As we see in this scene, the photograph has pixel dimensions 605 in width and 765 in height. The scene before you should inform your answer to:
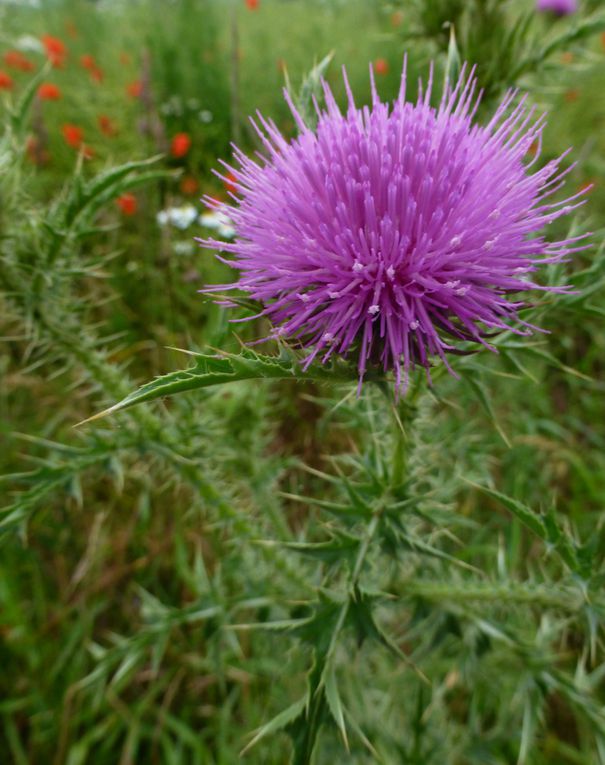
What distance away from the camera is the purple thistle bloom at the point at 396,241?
1.54 metres

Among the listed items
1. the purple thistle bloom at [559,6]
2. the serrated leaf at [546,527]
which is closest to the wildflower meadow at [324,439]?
the serrated leaf at [546,527]

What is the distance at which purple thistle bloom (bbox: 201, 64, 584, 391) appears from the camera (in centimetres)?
154

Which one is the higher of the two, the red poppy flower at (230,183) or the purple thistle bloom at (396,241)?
the red poppy flower at (230,183)

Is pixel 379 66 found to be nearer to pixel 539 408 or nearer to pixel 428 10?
pixel 428 10

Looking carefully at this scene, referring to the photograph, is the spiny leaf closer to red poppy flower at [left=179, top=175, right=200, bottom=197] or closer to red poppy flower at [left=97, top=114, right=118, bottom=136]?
red poppy flower at [left=179, top=175, right=200, bottom=197]

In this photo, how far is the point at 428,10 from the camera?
279 centimetres

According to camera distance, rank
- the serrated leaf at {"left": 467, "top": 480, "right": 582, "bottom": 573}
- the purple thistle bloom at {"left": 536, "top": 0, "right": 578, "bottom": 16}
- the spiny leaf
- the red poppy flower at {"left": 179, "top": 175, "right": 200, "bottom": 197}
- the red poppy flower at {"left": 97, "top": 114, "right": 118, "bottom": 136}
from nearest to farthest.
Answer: the spiny leaf → the serrated leaf at {"left": 467, "top": 480, "right": 582, "bottom": 573} → the red poppy flower at {"left": 179, "top": 175, "right": 200, "bottom": 197} → the red poppy flower at {"left": 97, "top": 114, "right": 118, "bottom": 136} → the purple thistle bloom at {"left": 536, "top": 0, "right": 578, "bottom": 16}

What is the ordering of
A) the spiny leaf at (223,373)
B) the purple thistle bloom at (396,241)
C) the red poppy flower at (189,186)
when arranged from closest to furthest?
the spiny leaf at (223,373), the purple thistle bloom at (396,241), the red poppy flower at (189,186)

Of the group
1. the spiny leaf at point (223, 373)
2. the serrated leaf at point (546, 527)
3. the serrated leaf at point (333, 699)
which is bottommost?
the serrated leaf at point (333, 699)

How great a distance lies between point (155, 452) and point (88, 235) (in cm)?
78

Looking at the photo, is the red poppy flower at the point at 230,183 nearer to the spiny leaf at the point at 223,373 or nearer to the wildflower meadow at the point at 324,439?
the wildflower meadow at the point at 324,439

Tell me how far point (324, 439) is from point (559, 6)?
492cm

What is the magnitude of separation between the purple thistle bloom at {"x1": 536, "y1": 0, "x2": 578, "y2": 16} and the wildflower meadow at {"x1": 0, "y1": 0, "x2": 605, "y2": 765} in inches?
70.5

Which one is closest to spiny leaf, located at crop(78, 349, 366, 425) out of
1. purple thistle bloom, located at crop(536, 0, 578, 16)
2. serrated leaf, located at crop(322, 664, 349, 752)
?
serrated leaf, located at crop(322, 664, 349, 752)
